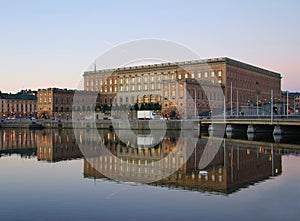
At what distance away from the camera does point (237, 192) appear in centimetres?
1672

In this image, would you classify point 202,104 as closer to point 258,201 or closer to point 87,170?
point 87,170

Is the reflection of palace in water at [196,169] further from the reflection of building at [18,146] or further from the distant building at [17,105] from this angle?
the distant building at [17,105]

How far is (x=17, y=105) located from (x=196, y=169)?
132 meters

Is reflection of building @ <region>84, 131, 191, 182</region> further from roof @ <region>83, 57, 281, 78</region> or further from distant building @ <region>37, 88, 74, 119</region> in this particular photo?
distant building @ <region>37, 88, 74, 119</region>

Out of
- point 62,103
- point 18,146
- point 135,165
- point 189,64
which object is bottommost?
point 135,165

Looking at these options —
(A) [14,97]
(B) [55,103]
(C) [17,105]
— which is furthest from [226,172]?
(A) [14,97]

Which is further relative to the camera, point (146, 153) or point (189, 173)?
point (146, 153)

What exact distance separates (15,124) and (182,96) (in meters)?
41.9

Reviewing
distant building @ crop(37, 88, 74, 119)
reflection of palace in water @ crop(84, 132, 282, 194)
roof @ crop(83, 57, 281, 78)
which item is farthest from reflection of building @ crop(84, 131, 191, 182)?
distant building @ crop(37, 88, 74, 119)

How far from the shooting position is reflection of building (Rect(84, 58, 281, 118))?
330 feet

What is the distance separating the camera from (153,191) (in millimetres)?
16891

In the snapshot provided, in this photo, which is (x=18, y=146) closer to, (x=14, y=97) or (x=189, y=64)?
(x=189, y=64)

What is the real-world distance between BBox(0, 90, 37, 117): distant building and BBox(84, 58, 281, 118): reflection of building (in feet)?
97.4

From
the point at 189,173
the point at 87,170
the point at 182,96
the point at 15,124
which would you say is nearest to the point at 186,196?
the point at 189,173
